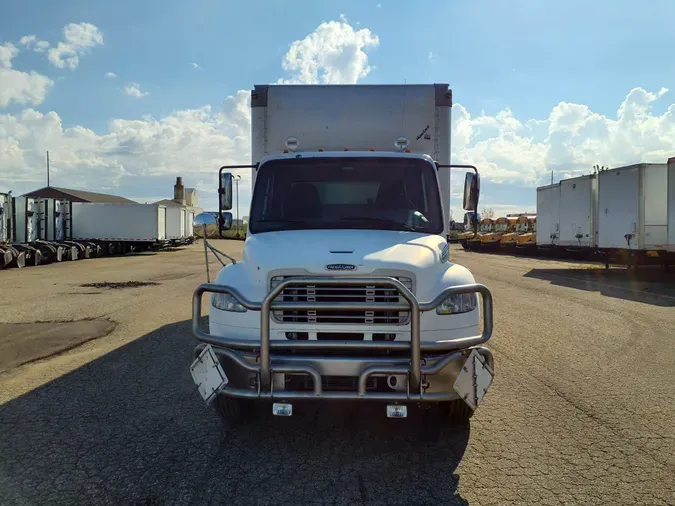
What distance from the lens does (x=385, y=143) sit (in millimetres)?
6504

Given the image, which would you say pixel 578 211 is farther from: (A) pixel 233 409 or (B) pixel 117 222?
(B) pixel 117 222

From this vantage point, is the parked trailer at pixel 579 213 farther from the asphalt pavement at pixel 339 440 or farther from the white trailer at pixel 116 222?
the white trailer at pixel 116 222

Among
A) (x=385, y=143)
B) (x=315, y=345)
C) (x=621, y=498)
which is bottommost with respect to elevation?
(x=621, y=498)

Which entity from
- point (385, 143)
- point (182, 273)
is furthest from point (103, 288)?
point (385, 143)

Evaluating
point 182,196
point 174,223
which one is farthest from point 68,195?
point 174,223

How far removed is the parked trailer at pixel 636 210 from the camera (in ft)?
55.3

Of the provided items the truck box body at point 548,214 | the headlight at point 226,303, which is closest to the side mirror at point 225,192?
the headlight at point 226,303

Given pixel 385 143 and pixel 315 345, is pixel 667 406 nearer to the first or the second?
pixel 315 345

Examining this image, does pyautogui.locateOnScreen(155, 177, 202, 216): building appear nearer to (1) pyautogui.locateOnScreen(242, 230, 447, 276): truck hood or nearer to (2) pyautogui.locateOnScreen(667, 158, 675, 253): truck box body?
(2) pyautogui.locateOnScreen(667, 158, 675, 253): truck box body

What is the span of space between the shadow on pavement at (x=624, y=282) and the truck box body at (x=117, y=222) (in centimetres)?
2292

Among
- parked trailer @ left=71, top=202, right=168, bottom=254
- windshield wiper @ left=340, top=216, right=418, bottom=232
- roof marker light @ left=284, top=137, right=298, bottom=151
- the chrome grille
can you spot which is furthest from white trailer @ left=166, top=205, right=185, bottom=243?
the chrome grille

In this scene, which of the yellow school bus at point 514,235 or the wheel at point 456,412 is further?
the yellow school bus at point 514,235

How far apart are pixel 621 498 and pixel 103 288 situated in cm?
1366

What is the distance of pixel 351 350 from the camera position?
354 cm
